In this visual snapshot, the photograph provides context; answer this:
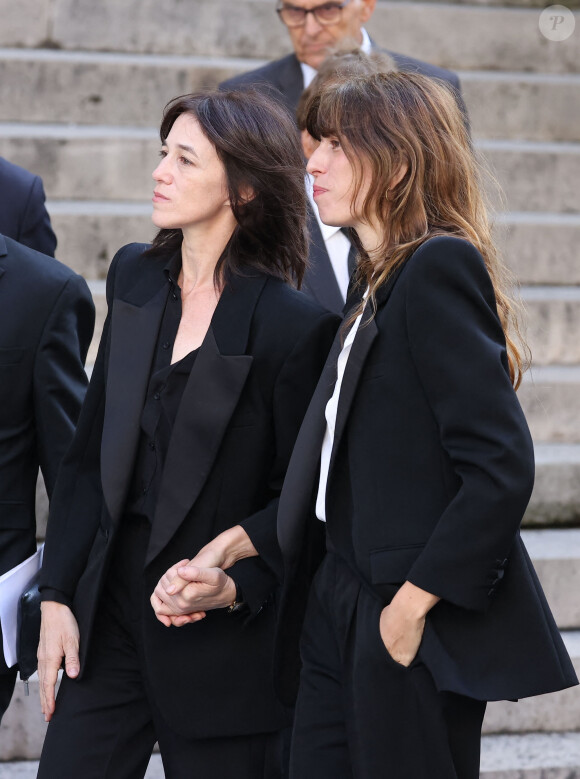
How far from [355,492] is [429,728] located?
39cm

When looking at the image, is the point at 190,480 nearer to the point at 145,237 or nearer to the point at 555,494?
the point at 555,494

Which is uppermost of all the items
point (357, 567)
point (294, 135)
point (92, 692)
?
point (294, 135)

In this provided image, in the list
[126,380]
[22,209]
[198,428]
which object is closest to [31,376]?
[126,380]

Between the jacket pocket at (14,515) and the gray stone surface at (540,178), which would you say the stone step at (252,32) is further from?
the jacket pocket at (14,515)

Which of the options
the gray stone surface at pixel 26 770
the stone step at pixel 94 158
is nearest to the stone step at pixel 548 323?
the stone step at pixel 94 158

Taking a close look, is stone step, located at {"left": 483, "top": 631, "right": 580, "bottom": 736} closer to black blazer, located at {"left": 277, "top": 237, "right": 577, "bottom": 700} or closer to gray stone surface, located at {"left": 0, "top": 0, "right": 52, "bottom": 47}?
black blazer, located at {"left": 277, "top": 237, "right": 577, "bottom": 700}

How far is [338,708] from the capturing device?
1.99 meters

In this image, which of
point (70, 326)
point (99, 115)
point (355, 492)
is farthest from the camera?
point (99, 115)

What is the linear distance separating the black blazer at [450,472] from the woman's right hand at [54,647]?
62 centimetres

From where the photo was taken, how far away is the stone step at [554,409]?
4141mm

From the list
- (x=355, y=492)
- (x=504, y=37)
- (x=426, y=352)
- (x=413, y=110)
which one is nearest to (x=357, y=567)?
(x=355, y=492)

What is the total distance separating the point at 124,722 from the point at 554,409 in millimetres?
2382

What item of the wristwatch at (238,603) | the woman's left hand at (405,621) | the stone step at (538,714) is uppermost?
the woman's left hand at (405,621)

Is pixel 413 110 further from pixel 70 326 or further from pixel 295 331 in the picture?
pixel 70 326
